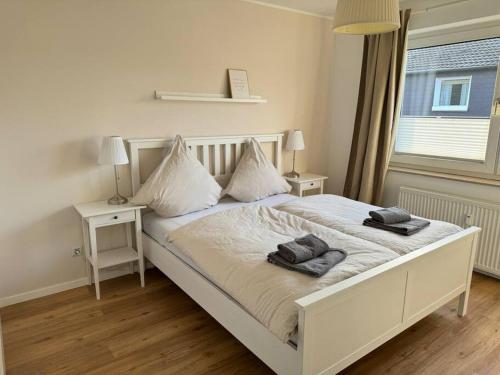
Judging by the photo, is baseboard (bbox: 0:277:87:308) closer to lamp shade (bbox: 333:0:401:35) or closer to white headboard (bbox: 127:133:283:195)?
white headboard (bbox: 127:133:283:195)

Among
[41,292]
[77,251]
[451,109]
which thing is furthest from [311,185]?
[41,292]

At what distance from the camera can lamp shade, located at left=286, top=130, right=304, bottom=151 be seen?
3873 mm

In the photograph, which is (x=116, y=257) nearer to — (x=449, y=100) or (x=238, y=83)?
(x=238, y=83)

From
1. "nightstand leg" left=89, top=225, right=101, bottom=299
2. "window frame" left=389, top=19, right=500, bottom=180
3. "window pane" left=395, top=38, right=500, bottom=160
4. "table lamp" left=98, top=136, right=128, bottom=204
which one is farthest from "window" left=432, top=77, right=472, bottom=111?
"nightstand leg" left=89, top=225, right=101, bottom=299

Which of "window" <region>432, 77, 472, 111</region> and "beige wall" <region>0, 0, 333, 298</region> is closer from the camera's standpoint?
"beige wall" <region>0, 0, 333, 298</region>

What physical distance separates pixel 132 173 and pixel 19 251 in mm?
1013

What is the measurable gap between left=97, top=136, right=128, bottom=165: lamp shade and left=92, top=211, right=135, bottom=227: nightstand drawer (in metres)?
0.40

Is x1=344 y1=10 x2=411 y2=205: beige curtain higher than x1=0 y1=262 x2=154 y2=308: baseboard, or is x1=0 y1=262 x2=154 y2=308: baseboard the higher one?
x1=344 y1=10 x2=411 y2=205: beige curtain

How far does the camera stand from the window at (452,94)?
10.9 ft

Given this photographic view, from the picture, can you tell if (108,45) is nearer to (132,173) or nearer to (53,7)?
(53,7)

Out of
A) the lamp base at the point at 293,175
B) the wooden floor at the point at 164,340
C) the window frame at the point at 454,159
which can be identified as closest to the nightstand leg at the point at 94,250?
the wooden floor at the point at 164,340

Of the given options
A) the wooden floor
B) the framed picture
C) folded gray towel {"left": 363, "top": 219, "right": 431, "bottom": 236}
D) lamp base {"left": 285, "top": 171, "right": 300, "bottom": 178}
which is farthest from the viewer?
lamp base {"left": 285, "top": 171, "right": 300, "bottom": 178}

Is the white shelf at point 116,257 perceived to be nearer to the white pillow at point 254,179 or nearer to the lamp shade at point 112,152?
the lamp shade at point 112,152

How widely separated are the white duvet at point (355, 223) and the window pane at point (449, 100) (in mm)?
1214
